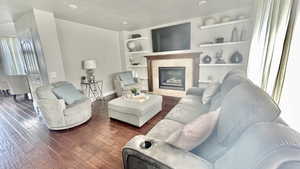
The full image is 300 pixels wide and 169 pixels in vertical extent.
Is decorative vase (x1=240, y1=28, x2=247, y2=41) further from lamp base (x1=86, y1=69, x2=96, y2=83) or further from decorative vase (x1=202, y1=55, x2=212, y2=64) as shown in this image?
lamp base (x1=86, y1=69, x2=96, y2=83)

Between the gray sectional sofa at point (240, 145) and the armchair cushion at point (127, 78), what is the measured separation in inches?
119

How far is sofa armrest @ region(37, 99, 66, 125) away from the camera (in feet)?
7.52

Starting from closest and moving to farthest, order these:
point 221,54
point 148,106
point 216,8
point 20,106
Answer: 1. point 148,106
2. point 216,8
3. point 221,54
4. point 20,106

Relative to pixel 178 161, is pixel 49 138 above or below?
below

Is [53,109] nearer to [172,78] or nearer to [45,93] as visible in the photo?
[45,93]

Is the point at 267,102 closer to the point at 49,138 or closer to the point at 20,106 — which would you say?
the point at 49,138

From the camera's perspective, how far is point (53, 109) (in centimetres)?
230

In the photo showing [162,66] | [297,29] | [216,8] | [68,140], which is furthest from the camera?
[162,66]

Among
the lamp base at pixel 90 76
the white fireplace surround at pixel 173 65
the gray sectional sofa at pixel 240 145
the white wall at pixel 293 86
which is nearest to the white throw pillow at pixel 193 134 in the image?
the gray sectional sofa at pixel 240 145

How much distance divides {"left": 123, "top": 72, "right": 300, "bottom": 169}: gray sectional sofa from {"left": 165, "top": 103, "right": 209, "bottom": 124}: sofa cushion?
392mm

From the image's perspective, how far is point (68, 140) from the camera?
214cm

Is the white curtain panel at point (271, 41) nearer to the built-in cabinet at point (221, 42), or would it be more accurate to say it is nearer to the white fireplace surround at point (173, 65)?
the built-in cabinet at point (221, 42)

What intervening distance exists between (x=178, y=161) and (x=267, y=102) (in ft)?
2.26

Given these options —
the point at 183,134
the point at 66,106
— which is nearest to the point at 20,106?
the point at 66,106
